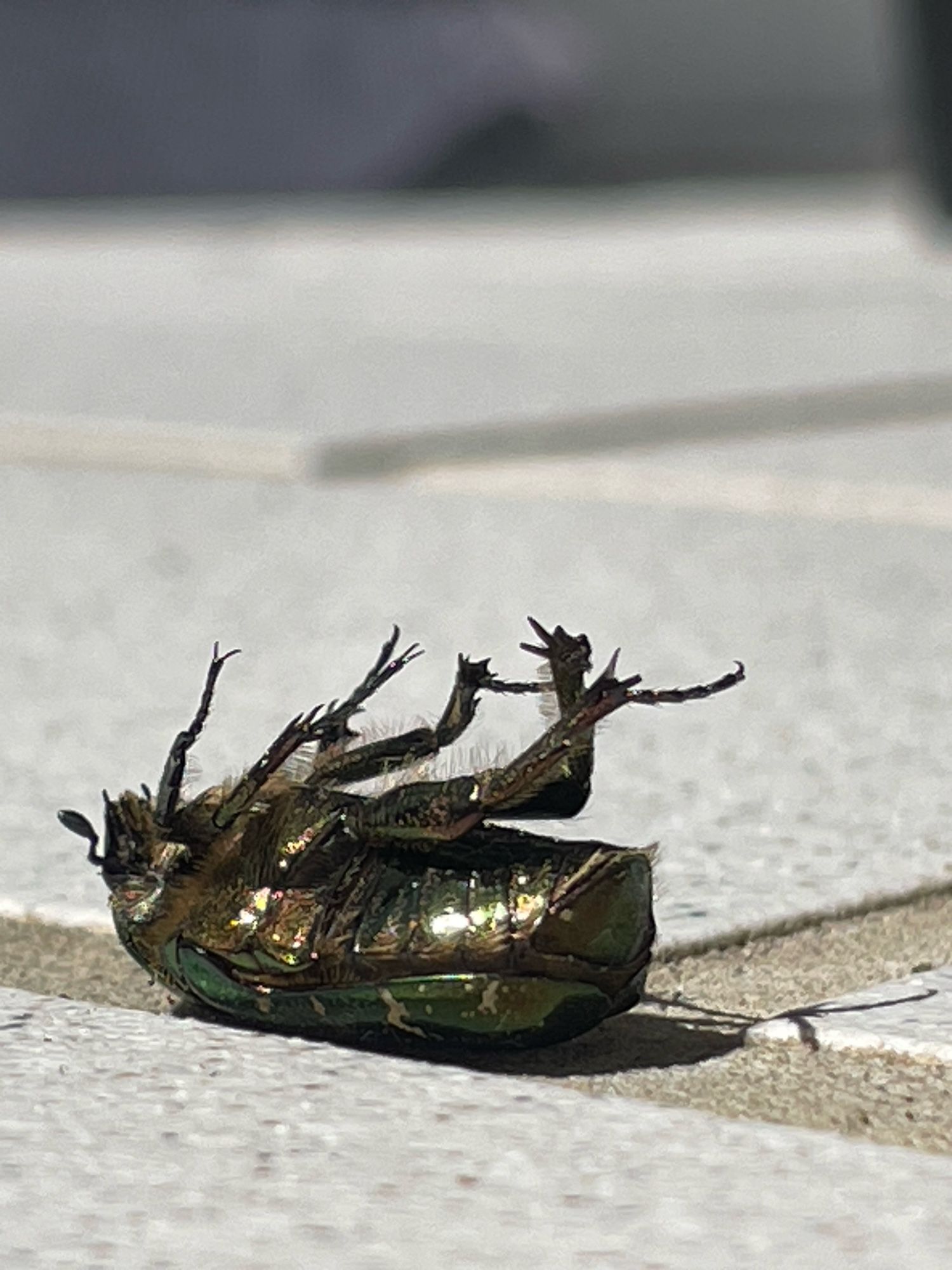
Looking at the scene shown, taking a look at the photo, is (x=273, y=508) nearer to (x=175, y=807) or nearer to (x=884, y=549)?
(x=884, y=549)

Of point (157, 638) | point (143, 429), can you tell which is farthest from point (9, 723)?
point (143, 429)

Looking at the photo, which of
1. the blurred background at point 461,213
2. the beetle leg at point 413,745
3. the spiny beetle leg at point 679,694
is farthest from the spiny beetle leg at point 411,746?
the blurred background at point 461,213

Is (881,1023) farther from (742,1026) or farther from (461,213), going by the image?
(461,213)

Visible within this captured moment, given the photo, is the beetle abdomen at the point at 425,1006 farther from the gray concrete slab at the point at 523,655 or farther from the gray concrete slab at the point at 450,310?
the gray concrete slab at the point at 450,310

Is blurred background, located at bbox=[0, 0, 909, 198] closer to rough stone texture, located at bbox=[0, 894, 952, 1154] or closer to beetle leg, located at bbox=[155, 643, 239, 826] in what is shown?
rough stone texture, located at bbox=[0, 894, 952, 1154]

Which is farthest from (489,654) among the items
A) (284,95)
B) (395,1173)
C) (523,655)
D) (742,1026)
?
(284,95)

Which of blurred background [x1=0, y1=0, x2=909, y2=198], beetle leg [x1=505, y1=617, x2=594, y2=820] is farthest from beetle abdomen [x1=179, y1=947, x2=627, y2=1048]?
blurred background [x1=0, y1=0, x2=909, y2=198]
